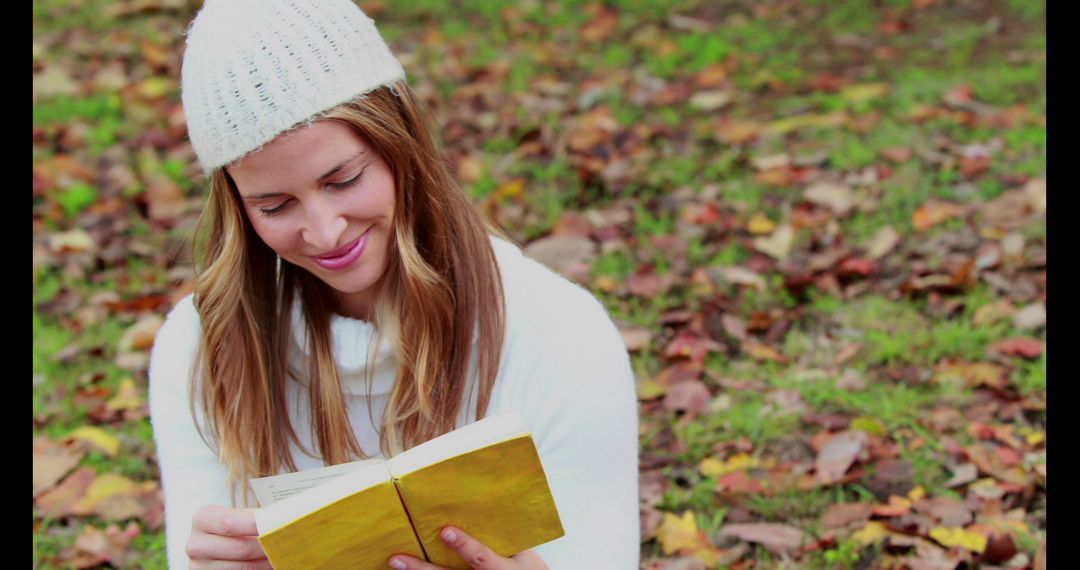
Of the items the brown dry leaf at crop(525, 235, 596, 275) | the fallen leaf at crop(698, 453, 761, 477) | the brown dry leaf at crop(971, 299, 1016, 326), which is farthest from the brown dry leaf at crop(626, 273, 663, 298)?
the brown dry leaf at crop(971, 299, 1016, 326)

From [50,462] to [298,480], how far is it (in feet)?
4.97

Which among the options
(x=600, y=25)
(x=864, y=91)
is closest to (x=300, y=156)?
(x=864, y=91)

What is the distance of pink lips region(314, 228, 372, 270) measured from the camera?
5.58 ft

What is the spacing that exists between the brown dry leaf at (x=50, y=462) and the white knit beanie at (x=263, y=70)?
1527 millimetres

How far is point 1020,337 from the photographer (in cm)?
300

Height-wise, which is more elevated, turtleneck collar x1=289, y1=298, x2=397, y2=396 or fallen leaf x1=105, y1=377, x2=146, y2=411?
turtleneck collar x1=289, y1=298, x2=397, y2=396

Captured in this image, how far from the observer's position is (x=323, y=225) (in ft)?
5.35

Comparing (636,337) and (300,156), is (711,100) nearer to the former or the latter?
(636,337)

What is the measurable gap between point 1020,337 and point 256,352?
2.03 meters

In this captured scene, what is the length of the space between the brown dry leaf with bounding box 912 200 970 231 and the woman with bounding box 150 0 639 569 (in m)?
2.01

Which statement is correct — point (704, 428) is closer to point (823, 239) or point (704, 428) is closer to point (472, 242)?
point (823, 239)

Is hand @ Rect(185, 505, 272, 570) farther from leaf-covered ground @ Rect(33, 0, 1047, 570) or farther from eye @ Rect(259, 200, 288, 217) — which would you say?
leaf-covered ground @ Rect(33, 0, 1047, 570)

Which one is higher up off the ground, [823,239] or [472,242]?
[472,242]
